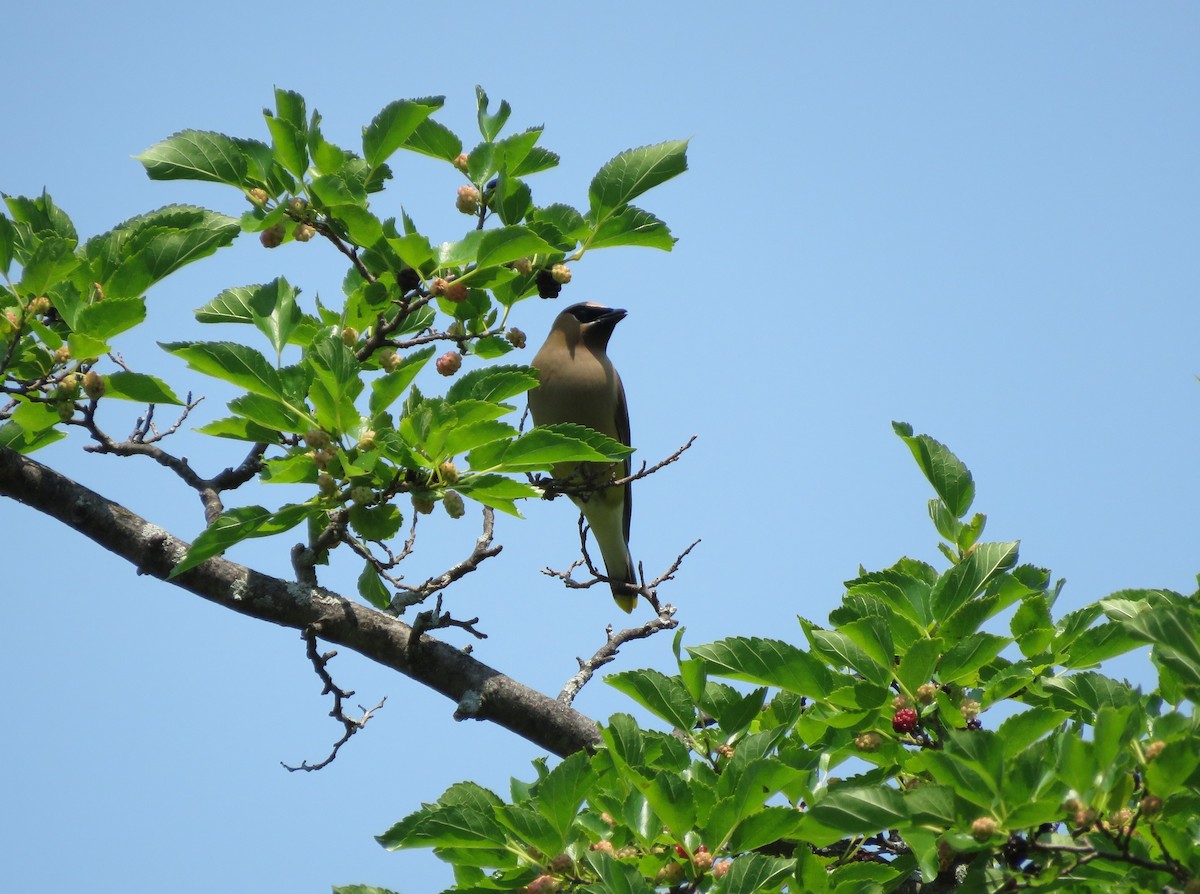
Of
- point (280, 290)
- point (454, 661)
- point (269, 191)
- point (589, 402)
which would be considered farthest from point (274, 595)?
point (589, 402)

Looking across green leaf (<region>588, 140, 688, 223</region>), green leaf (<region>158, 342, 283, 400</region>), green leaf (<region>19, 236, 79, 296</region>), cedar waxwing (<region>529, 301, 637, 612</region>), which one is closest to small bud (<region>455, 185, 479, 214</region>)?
green leaf (<region>588, 140, 688, 223</region>)

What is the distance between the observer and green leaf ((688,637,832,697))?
289 cm

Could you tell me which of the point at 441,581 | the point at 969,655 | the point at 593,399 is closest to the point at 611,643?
the point at 441,581

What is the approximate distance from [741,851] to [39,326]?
2250mm

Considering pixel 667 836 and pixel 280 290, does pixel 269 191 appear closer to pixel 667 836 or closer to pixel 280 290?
pixel 280 290

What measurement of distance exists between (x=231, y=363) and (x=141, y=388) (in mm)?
453

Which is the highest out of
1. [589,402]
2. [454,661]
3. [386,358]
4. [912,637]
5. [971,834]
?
[589,402]

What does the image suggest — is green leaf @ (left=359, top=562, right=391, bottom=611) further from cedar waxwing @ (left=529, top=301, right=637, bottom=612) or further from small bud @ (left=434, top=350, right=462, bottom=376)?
cedar waxwing @ (left=529, top=301, right=637, bottom=612)

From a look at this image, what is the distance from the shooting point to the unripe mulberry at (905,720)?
2818 mm

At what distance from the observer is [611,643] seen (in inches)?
170

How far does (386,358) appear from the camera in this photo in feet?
12.2

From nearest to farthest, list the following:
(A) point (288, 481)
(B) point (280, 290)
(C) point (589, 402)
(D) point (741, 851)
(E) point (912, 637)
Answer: (D) point (741, 851), (E) point (912, 637), (A) point (288, 481), (B) point (280, 290), (C) point (589, 402)

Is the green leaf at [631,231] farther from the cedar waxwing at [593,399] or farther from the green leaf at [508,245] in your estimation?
the cedar waxwing at [593,399]

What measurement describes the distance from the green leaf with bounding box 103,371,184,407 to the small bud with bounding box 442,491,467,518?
30.2 inches
